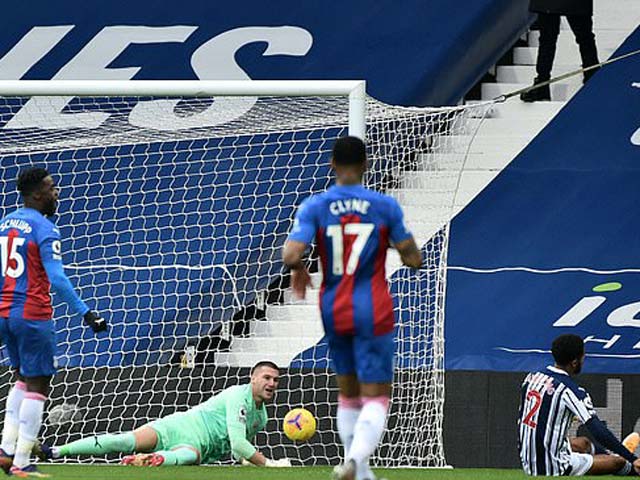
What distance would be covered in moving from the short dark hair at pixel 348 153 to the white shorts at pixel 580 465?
3.79 m

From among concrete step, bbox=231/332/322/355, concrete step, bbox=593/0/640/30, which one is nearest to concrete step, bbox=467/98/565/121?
concrete step, bbox=593/0/640/30

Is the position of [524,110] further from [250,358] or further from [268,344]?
[250,358]

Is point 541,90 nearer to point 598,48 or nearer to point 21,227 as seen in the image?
point 598,48

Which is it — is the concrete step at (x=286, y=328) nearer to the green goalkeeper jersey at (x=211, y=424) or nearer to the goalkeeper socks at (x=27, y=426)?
the green goalkeeper jersey at (x=211, y=424)

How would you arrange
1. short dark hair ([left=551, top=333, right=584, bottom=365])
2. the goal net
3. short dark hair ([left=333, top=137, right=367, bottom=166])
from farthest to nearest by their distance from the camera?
the goal net, short dark hair ([left=551, top=333, right=584, bottom=365]), short dark hair ([left=333, top=137, right=367, bottom=166])

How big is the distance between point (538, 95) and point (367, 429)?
8452 millimetres

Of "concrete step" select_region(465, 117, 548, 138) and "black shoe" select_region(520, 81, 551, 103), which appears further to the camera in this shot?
"black shoe" select_region(520, 81, 551, 103)

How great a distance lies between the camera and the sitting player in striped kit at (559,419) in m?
10.3

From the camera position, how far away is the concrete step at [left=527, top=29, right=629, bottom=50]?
15500mm

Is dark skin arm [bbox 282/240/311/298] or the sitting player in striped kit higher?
dark skin arm [bbox 282/240/311/298]

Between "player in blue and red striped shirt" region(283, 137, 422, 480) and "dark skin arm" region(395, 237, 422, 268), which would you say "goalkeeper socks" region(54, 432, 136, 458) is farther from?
"dark skin arm" region(395, 237, 422, 268)

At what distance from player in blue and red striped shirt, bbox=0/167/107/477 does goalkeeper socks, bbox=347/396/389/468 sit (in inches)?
93.8

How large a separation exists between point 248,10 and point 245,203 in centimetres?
217

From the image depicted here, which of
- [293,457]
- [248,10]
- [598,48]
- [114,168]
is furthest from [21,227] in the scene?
[598,48]
